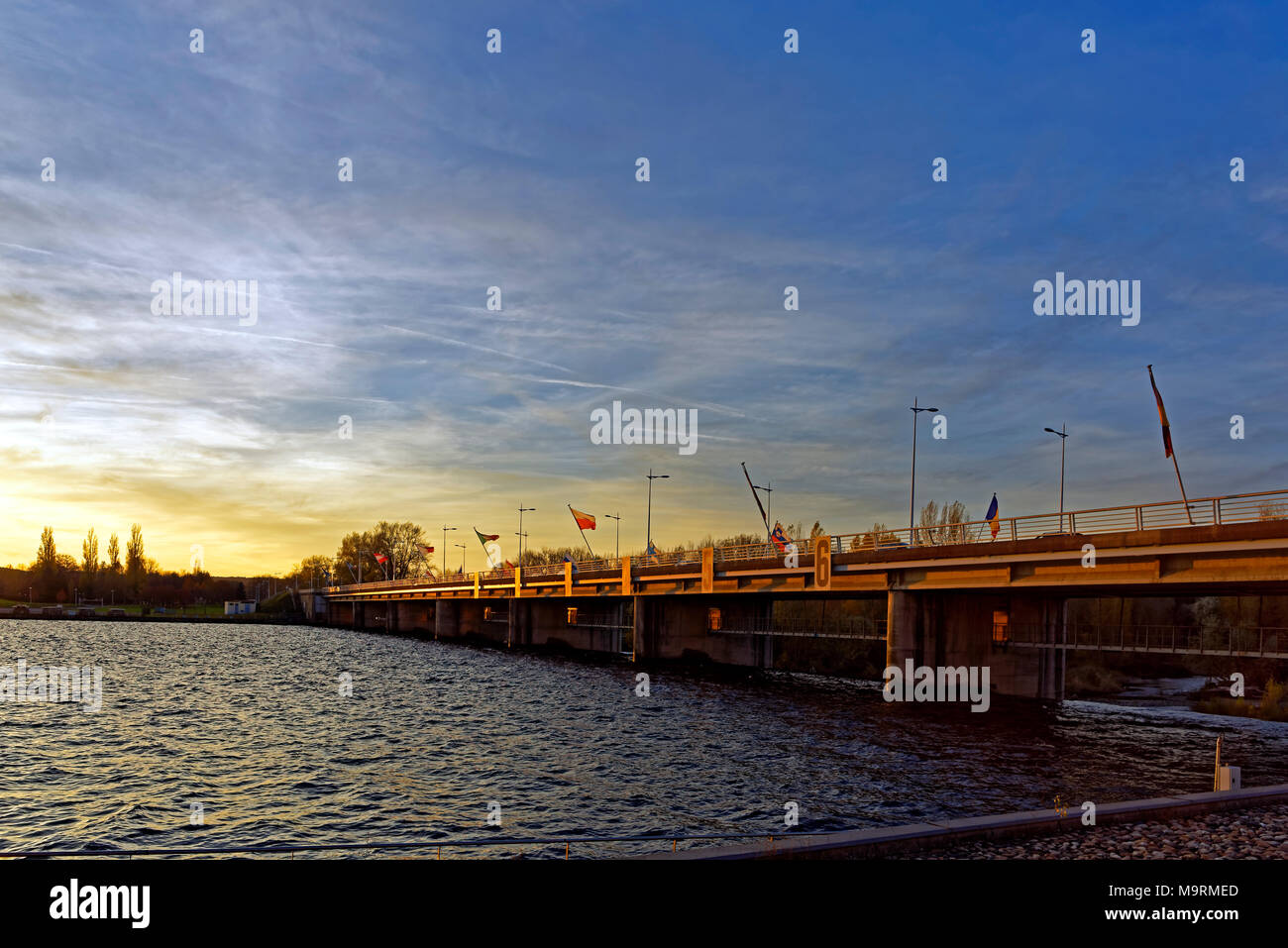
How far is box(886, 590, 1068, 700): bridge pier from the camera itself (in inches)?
2263

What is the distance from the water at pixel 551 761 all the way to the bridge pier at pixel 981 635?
335 cm

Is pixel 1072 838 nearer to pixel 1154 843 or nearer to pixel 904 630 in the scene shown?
pixel 1154 843

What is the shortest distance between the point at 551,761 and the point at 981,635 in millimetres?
35149

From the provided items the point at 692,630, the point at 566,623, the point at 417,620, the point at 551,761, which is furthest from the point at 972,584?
the point at 417,620

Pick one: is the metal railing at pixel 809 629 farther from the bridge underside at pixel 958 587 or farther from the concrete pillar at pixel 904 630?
the concrete pillar at pixel 904 630

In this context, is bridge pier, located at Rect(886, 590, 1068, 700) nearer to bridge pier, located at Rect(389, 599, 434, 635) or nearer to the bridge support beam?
the bridge support beam

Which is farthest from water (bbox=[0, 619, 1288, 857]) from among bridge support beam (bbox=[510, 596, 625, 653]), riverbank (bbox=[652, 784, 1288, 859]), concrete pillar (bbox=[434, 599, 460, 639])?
concrete pillar (bbox=[434, 599, 460, 639])

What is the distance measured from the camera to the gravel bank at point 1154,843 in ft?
56.9

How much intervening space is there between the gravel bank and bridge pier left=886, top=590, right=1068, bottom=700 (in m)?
36.5

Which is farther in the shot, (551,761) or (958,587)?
(958,587)

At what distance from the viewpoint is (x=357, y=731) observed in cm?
4331

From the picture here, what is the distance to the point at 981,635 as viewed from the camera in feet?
193

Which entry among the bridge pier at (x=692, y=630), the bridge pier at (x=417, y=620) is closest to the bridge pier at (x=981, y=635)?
the bridge pier at (x=692, y=630)
